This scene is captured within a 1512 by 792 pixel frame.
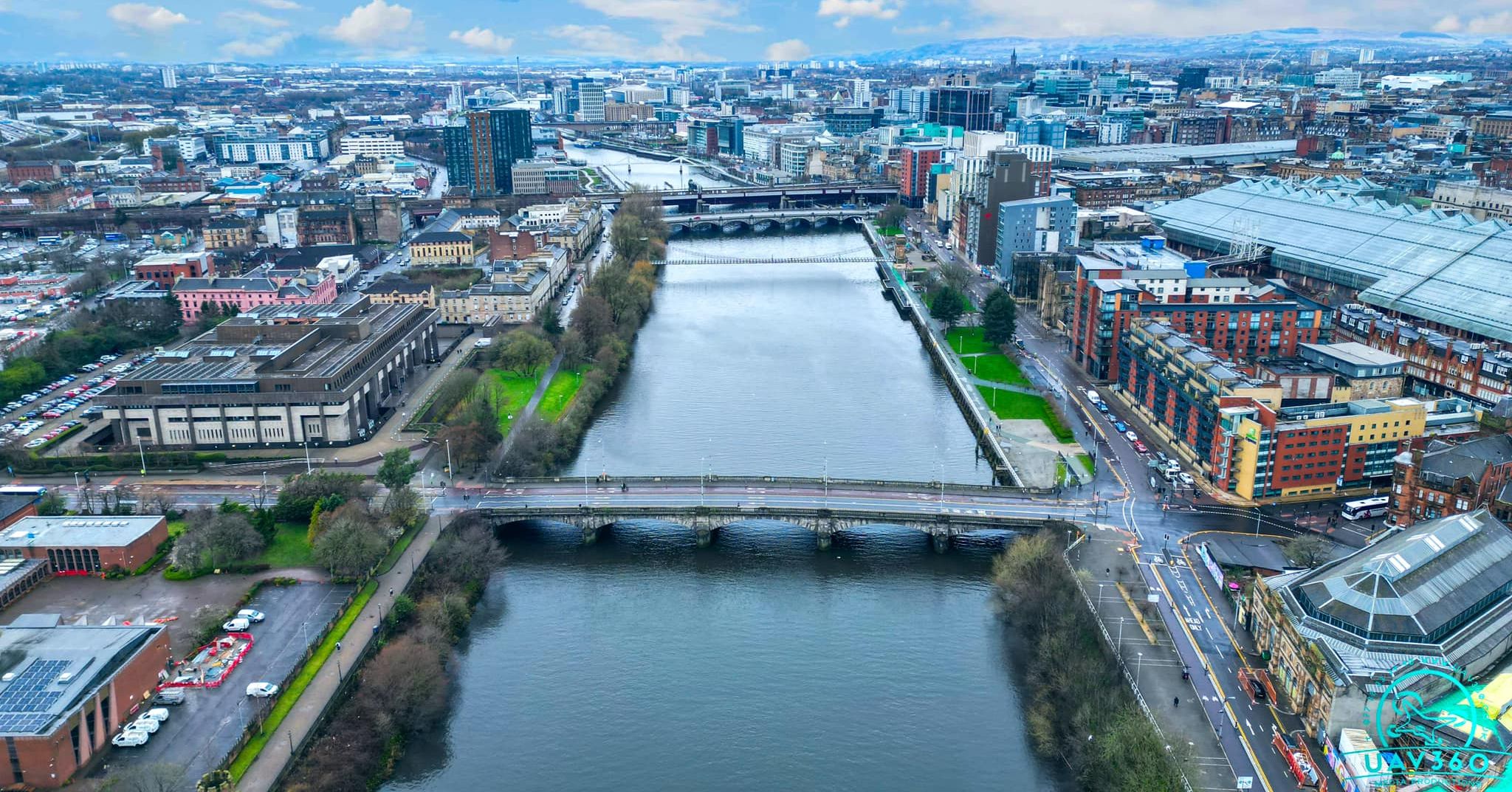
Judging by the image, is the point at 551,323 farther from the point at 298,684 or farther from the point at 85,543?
the point at 298,684

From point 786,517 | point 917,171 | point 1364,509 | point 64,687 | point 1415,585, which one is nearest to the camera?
point 64,687

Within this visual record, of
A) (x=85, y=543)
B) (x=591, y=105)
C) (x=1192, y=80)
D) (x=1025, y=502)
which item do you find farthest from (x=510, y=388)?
(x=1192, y=80)

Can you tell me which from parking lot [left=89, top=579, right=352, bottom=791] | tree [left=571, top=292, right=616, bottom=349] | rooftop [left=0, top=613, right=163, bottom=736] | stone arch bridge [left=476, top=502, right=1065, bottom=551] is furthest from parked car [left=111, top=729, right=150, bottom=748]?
tree [left=571, top=292, right=616, bottom=349]

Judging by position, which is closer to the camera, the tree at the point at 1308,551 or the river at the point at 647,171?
the tree at the point at 1308,551

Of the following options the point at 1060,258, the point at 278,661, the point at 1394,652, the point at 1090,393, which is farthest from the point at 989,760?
the point at 1060,258

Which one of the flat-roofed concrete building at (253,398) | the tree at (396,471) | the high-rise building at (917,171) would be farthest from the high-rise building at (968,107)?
the tree at (396,471)

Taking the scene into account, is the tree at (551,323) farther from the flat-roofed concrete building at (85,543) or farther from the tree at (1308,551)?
the tree at (1308,551)

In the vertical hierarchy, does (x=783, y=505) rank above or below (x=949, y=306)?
below

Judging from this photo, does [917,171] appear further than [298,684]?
Yes
